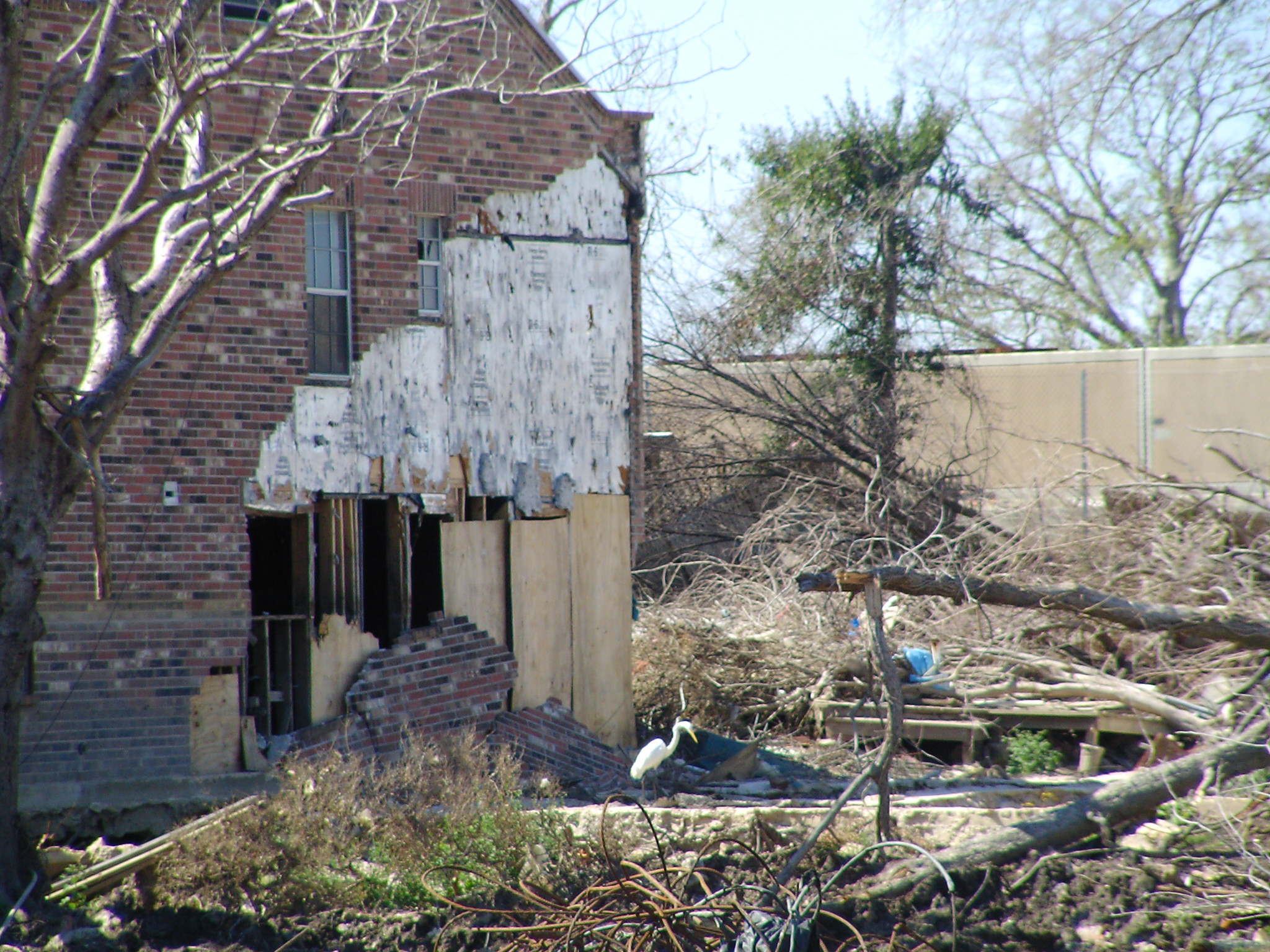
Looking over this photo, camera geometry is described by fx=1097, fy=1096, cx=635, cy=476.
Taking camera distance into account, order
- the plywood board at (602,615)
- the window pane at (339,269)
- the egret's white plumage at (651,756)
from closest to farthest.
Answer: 1. the egret's white plumage at (651,756)
2. the window pane at (339,269)
3. the plywood board at (602,615)

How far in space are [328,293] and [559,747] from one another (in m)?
4.41

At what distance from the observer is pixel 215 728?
8695 mm

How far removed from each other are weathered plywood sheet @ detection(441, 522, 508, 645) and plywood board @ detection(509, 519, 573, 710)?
0.33 feet

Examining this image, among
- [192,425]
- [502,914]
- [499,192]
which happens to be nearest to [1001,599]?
[502,914]

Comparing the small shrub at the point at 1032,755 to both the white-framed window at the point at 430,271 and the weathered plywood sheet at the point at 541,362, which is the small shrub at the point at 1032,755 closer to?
the weathered plywood sheet at the point at 541,362

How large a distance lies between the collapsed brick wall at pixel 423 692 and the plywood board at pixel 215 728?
48cm

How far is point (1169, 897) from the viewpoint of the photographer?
6277 millimetres

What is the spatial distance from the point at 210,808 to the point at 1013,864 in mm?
5612

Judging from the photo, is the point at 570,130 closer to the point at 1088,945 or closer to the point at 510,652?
the point at 510,652

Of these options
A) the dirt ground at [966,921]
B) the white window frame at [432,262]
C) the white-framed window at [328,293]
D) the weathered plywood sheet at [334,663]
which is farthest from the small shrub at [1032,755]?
the white-framed window at [328,293]

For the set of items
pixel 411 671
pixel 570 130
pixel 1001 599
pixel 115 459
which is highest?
pixel 570 130

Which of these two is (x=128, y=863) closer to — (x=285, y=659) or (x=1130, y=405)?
(x=285, y=659)

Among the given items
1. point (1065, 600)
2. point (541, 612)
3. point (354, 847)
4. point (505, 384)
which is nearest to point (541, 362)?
point (505, 384)

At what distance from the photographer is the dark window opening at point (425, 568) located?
981cm
